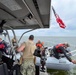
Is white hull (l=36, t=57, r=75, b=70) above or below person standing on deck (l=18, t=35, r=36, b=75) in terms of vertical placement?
below

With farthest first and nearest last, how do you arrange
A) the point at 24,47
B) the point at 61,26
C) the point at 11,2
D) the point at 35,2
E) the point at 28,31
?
1. the point at 61,26
2. the point at 28,31
3. the point at 24,47
4. the point at 35,2
5. the point at 11,2

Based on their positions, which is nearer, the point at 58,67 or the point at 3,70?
the point at 3,70

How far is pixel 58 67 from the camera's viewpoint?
8766mm

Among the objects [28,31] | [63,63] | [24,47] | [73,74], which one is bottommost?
[73,74]

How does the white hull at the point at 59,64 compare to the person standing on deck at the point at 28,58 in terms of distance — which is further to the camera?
the white hull at the point at 59,64

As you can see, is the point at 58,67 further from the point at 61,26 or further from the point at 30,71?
the point at 30,71

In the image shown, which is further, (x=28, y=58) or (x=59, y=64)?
(x=59, y=64)

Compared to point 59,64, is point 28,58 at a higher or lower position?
higher

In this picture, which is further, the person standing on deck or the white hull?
the white hull

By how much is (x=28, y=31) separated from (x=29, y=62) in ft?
3.62

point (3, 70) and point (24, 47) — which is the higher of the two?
point (24, 47)

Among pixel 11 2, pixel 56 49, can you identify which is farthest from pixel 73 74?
pixel 11 2

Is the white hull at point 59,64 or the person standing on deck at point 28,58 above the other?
the person standing on deck at point 28,58

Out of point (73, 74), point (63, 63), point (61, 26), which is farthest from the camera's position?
point (73, 74)
